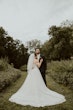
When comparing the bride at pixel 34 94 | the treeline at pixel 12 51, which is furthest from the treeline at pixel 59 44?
the bride at pixel 34 94

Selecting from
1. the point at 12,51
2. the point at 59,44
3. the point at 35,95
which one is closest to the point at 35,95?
the point at 35,95

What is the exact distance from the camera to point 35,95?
34.0 feet

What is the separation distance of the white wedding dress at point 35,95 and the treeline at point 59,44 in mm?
39173

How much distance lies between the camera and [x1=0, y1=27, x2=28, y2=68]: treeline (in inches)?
2178

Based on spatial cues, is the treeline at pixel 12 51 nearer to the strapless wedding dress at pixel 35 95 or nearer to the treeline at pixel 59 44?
the treeline at pixel 59 44

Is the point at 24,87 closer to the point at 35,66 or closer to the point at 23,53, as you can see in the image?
the point at 35,66

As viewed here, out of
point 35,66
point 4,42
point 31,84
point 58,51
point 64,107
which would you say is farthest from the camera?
point 4,42

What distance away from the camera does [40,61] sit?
40.8 ft

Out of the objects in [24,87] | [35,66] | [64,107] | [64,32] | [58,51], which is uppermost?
[64,32]

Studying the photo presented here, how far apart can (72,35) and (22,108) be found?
44.6 metres

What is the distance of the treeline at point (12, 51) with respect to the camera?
182 ft

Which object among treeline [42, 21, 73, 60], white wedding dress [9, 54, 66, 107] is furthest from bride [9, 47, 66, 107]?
treeline [42, 21, 73, 60]

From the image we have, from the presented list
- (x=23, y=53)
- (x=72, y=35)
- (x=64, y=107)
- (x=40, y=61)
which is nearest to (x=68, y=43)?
(x=72, y=35)

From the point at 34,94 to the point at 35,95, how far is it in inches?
3.6
